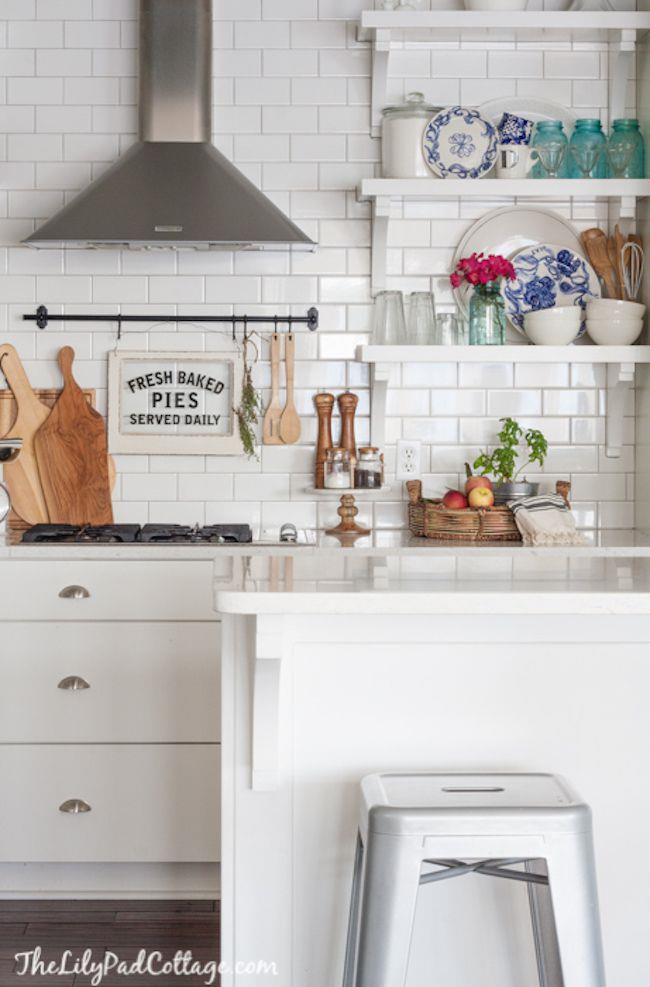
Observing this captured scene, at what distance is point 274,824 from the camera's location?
6.16ft

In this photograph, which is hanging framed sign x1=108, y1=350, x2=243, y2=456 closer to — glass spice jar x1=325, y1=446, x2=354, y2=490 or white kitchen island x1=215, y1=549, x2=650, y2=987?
glass spice jar x1=325, y1=446, x2=354, y2=490

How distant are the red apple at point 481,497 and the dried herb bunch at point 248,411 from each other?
2.32ft

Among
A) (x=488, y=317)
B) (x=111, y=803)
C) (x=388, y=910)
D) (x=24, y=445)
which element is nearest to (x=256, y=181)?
(x=488, y=317)

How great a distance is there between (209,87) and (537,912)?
2696 mm

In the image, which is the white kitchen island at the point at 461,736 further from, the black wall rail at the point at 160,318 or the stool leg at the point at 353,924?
the black wall rail at the point at 160,318

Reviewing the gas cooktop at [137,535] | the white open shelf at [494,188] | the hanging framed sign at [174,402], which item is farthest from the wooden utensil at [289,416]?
the white open shelf at [494,188]

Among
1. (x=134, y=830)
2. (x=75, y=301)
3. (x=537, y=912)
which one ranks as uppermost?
(x=75, y=301)

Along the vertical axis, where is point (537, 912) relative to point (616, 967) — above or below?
above

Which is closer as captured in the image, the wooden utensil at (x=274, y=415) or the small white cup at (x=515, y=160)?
the small white cup at (x=515, y=160)

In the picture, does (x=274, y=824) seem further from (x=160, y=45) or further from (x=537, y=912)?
(x=160, y=45)

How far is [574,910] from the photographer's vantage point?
1.54 m

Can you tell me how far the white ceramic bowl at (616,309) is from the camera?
3.52 metres

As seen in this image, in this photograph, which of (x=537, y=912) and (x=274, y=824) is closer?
(x=537, y=912)

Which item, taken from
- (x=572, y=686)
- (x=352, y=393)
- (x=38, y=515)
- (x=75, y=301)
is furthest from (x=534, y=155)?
(x=572, y=686)
